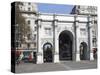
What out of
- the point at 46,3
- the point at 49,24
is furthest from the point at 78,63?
the point at 46,3

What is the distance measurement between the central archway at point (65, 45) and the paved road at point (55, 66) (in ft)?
0.75

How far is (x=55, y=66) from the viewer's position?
30.1 ft

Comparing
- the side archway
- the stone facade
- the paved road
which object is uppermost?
the stone facade

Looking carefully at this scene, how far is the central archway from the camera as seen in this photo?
9336 millimetres

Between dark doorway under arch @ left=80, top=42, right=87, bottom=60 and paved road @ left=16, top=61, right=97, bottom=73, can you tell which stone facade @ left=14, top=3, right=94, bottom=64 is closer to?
dark doorway under arch @ left=80, top=42, right=87, bottom=60

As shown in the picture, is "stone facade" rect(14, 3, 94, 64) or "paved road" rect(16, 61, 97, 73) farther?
"stone facade" rect(14, 3, 94, 64)

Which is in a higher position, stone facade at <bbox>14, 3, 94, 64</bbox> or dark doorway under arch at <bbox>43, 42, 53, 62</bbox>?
stone facade at <bbox>14, 3, 94, 64</bbox>

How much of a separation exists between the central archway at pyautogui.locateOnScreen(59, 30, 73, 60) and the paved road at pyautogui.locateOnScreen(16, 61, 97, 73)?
0.75 feet

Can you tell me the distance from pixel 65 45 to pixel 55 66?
0.78m

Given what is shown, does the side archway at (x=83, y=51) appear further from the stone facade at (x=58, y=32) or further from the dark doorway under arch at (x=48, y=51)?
the dark doorway under arch at (x=48, y=51)

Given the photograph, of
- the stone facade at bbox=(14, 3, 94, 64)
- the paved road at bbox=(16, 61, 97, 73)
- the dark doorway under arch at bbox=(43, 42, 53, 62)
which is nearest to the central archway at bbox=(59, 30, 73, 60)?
the stone facade at bbox=(14, 3, 94, 64)

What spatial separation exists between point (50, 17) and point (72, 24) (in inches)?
33.0

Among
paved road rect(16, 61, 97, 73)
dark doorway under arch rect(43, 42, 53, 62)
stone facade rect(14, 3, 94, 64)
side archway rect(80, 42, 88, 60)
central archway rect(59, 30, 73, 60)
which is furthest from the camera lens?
side archway rect(80, 42, 88, 60)

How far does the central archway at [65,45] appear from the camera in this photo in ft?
30.6
